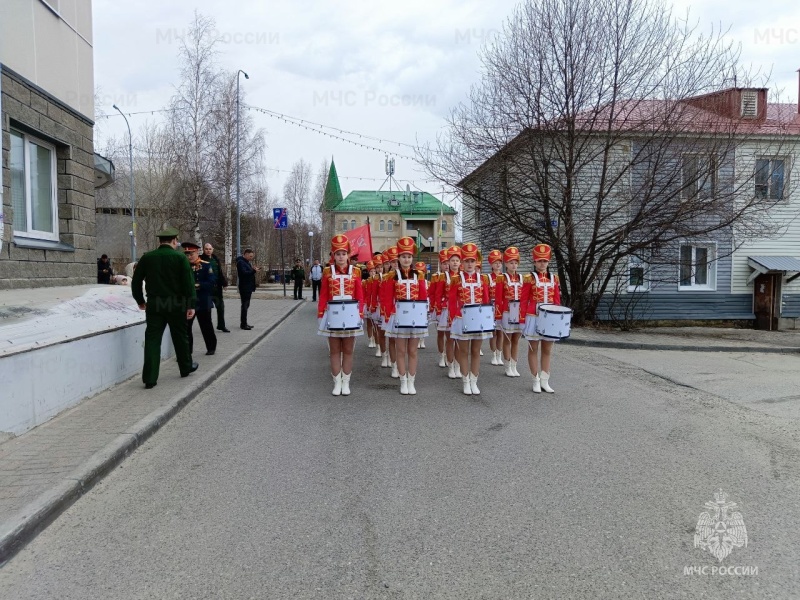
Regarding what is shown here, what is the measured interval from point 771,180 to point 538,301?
628 inches

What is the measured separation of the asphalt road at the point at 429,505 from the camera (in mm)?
2996

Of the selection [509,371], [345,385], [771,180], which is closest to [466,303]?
[345,385]

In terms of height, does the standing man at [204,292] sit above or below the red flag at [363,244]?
below

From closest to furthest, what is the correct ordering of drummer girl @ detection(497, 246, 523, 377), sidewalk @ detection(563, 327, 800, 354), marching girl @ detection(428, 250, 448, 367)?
drummer girl @ detection(497, 246, 523, 377) < marching girl @ detection(428, 250, 448, 367) < sidewalk @ detection(563, 327, 800, 354)

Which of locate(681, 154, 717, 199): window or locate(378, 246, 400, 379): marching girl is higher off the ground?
locate(681, 154, 717, 199): window

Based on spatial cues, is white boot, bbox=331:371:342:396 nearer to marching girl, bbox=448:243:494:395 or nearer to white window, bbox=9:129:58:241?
marching girl, bbox=448:243:494:395

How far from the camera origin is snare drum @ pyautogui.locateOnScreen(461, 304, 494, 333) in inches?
286

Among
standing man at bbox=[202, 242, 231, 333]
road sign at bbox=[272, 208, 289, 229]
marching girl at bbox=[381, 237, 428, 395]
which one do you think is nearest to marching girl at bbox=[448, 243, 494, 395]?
marching girl at bbox=[381, 237, 428, 395]

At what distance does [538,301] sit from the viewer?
7773 millimetres

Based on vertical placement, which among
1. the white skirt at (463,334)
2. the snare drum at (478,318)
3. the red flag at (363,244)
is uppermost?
the red flag at (363,244)

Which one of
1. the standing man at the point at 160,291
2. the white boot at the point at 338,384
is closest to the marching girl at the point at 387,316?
the white boot at the point at 338,384

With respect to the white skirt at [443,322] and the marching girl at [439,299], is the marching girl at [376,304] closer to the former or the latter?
the marching girl at [439,299]

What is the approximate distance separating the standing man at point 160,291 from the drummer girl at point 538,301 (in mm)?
4372

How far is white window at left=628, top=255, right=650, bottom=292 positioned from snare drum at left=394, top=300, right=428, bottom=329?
12.3 meters
